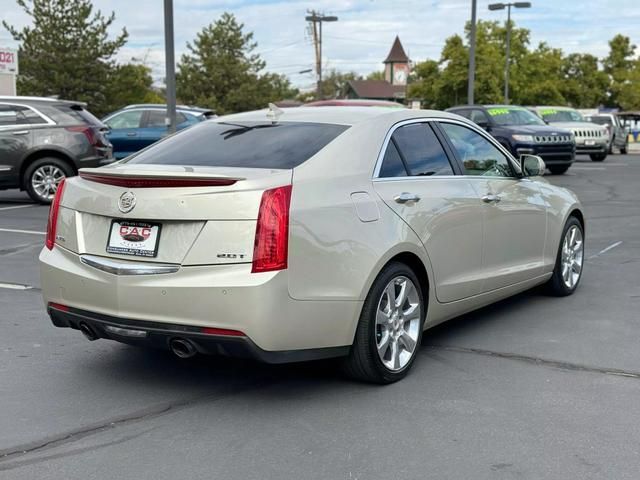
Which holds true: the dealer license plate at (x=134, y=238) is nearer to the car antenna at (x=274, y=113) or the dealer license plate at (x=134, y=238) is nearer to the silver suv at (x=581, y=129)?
the car antenna at (x=274, y=113)

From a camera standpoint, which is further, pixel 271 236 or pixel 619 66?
pixel 619 66

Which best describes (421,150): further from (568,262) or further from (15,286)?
(15,286)

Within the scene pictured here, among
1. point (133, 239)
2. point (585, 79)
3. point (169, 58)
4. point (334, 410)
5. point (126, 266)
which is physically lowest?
point (334, 410)

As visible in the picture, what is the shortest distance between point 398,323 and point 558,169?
1819 centimetres

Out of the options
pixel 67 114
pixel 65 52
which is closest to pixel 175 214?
pixel 67 114

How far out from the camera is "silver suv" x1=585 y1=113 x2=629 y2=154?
33.5m

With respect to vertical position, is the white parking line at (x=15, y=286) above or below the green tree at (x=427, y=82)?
below

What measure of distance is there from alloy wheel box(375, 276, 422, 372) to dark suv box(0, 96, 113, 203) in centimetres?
1019


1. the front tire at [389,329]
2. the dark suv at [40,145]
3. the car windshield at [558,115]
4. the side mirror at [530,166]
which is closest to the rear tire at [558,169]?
the car windshield at [558,115]

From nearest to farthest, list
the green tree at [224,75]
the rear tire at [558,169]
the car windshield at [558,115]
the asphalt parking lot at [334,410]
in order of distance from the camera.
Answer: the asphalt parking lot at [334,410] < the rear tire at [558,169] < the car windshield at [558,115] < the green tree at [224,75]

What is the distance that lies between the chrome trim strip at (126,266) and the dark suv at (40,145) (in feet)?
32.9

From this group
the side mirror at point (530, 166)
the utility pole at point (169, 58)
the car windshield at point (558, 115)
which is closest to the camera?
the side mirror at point (530, 166)

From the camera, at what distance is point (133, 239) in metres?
4.31

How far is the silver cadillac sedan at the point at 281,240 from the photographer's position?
410 centimetres
